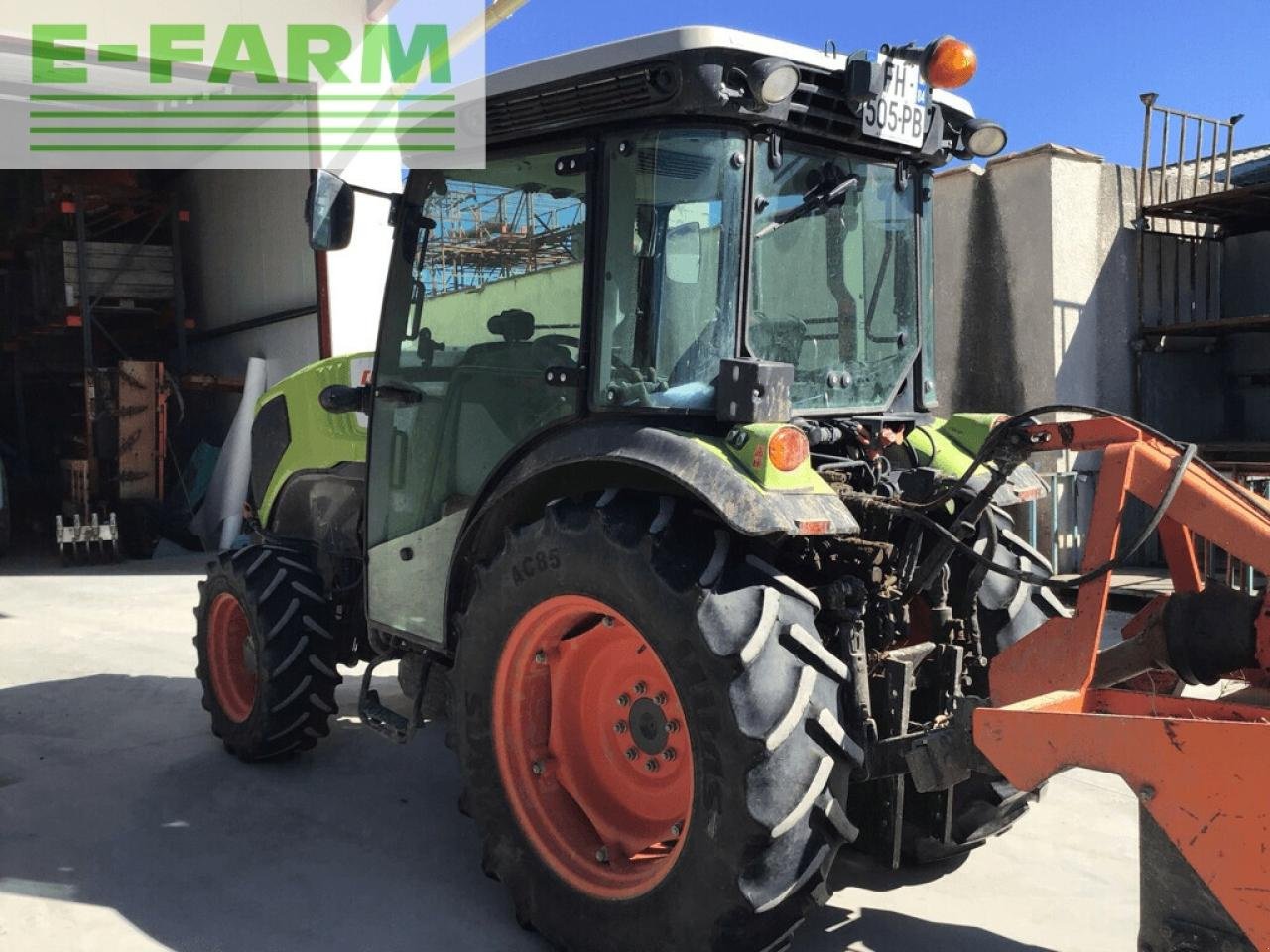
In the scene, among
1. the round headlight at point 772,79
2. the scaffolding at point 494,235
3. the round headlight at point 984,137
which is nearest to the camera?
the round headlight at point 772,79

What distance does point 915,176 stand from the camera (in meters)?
3.53

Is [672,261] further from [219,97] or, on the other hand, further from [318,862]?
[219,97]

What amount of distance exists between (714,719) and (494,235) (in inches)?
67.1

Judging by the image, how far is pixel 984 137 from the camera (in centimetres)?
346

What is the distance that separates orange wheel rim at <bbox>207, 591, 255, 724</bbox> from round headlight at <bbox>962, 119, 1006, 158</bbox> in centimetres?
333

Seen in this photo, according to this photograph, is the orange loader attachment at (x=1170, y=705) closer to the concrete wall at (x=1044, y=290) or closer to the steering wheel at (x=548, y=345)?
the steering wheel at (x=548, y=345)

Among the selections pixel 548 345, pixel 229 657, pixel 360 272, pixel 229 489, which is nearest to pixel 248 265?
pixel 360 272

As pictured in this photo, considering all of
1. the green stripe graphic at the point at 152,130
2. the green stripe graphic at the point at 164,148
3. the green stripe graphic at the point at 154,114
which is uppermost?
the green stripe graphic at the point at 154,114

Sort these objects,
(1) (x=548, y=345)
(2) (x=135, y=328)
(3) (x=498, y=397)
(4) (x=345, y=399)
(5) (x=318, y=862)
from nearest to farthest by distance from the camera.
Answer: (1) (x=548, y=345) < (3) (x=498, y=397) < (5) (x=318, y=862) < (4) (x=345, y=399) < (2) (x=135, y=328)

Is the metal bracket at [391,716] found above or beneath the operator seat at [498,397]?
beneath

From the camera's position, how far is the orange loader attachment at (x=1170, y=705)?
2.18 meters

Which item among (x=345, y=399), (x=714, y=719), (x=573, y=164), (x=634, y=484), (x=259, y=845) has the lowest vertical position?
(x=259, y=845)
